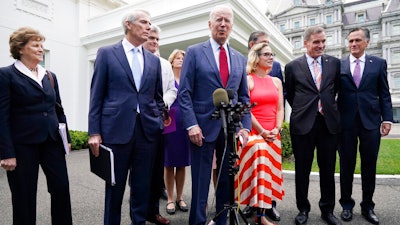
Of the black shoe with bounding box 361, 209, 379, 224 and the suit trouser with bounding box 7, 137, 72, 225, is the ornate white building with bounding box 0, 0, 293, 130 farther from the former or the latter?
the suit trouser with bounding box 7, 137, 72, 225

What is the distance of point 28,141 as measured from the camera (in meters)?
2.49

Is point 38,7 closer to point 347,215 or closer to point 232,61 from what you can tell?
point 232,61

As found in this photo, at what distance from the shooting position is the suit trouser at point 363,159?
142 inches

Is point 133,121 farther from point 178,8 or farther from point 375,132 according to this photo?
point 178,8

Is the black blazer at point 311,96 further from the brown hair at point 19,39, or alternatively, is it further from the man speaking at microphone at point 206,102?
the brown hair at point 19,39

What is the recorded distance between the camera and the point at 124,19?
2.78 metres

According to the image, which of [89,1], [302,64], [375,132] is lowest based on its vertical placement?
[375,132]

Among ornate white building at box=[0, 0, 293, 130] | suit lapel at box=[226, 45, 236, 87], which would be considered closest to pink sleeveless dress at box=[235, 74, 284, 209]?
suit lapel at box=[226, 45, 236, 87]

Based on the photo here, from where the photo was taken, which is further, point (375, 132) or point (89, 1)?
point (89, 1)

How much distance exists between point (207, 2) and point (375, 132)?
7.76 metres

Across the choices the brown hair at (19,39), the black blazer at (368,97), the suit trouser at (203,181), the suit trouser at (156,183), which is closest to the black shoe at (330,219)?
the black blazer at (368,97)

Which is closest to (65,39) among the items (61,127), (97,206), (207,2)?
(207,2)

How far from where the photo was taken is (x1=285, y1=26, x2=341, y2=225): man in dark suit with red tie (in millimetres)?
3428

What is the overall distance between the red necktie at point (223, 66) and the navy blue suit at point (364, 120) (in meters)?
1.80
